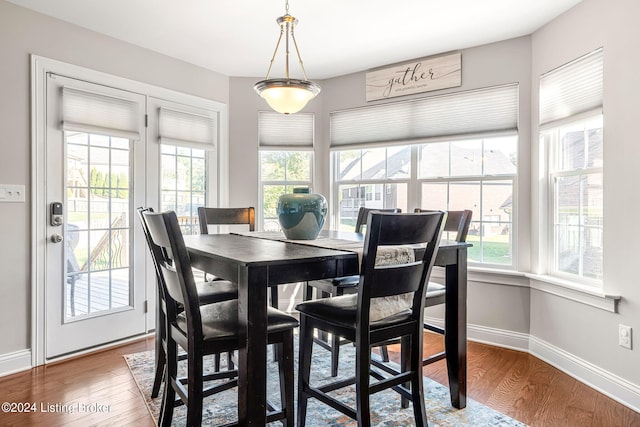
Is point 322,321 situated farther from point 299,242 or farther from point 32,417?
point 32,417

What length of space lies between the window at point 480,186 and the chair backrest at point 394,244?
72.2 inches

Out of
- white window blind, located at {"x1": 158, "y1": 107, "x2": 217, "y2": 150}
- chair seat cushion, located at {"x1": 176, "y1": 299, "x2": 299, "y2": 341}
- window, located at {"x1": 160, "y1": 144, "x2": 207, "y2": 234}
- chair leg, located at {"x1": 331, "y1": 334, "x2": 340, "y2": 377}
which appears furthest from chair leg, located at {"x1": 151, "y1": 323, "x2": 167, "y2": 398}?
white window blind, located at {"x1": 158, "y1": 107, "x2": 217, "y2": 150}

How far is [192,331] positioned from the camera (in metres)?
1.54

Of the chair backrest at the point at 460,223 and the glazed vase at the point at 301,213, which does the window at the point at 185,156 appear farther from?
the chair backrest at the point at 460,223

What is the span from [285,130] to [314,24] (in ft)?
4.44

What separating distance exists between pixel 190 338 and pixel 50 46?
2.47 meters

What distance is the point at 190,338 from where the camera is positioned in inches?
61.0

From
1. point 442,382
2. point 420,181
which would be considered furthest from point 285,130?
point 442,382

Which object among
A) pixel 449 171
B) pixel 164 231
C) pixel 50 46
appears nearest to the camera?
pixel 164 231

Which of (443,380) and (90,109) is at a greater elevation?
(90,109)

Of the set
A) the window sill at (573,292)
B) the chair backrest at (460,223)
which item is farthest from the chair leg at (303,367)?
the window sill at (573,292)

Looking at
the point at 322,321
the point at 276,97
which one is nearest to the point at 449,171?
the point at 276,97

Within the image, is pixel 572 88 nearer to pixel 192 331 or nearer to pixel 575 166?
pixel 575 166

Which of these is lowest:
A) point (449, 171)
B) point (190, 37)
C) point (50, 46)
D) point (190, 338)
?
point (190, 338)
